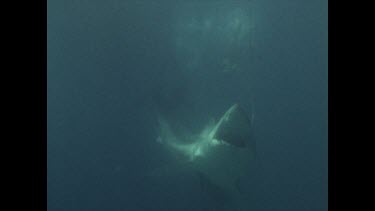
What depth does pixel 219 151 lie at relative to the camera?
1166 centimetres

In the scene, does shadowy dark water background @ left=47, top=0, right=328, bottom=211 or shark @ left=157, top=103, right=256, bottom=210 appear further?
shadowy dark water background @ left=47, top=0, right=328, bottom=211

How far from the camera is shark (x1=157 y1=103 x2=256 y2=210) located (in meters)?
11.5

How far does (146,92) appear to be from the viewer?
1356cm

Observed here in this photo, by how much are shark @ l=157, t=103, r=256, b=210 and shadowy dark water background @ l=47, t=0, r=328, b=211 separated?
0.56 meters

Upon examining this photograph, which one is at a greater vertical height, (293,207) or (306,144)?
(306,144)

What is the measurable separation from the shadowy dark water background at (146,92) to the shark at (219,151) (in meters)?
0.56

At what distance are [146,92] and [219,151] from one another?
11.5 feet

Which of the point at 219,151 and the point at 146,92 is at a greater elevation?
the point at 146,92

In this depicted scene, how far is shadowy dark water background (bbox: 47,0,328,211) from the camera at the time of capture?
13469mm

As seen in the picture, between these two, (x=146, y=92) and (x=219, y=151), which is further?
(x=146, y=92)
